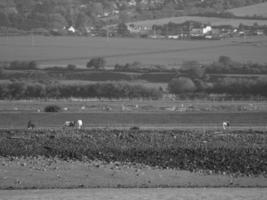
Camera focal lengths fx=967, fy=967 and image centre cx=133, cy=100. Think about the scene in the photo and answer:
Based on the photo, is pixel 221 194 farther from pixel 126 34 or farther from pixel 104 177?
pixel 126 34

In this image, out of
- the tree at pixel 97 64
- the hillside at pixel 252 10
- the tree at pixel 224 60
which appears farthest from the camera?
the hillside at pixel 252 10

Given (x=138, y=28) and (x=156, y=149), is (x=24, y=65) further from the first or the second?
(x=156, y=149)

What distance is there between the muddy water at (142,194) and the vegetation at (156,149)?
2144 mm

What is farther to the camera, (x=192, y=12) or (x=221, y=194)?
(x=192, y=12)

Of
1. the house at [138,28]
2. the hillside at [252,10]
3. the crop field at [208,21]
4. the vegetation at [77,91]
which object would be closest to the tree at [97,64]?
the vegetation at [77,91]

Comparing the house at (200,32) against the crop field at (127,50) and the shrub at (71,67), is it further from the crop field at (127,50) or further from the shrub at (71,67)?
the shrub at (71,67)

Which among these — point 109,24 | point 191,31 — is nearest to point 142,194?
point 191,31

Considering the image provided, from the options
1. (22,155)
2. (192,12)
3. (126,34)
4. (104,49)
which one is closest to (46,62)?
(104,49)

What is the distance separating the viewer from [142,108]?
131 ft

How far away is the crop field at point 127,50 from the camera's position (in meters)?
63.6

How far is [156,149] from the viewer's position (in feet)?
72.9

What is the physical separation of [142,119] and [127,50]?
33053 mm

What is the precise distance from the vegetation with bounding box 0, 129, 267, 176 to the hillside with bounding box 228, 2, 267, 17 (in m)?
50.7

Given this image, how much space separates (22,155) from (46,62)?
41536 millimetres
